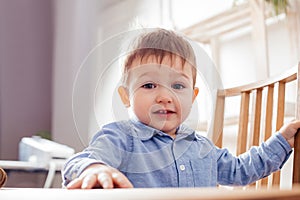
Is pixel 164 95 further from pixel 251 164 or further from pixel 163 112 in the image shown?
pixel 251 164

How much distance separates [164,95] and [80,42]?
1859 millimetres

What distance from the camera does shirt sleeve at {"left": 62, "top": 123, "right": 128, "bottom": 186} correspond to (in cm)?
58

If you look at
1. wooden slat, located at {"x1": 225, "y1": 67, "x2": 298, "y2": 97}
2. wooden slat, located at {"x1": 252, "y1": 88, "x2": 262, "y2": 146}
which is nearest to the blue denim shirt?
wooden slat, located at {"x1": 225, "y1": 67, "x2": 298, "y2": 97}

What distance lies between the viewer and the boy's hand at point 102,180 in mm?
440

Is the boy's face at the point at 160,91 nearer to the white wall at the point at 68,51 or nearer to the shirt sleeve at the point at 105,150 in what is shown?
the shirt sleeve at the point at 105,150

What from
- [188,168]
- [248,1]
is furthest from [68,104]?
[188,168]

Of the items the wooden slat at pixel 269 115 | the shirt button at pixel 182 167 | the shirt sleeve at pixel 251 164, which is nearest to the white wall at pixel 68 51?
the wooden slat at pixel 269 115

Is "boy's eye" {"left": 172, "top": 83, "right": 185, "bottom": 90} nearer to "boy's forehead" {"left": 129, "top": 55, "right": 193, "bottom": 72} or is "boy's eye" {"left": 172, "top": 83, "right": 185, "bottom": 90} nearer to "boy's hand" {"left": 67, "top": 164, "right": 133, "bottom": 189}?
"boy's forehead" {"left": 129, "top": 55, "right": 193, "bottom": 72}

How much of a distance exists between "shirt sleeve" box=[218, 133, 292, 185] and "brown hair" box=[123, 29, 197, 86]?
0.68 feet

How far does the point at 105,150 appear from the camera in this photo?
630 mm

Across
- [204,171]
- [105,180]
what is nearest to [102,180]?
[105,180]

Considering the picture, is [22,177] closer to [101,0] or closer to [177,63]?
[101,0]

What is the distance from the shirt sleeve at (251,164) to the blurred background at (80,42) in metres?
0.47

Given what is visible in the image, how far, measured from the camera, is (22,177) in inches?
76.9
